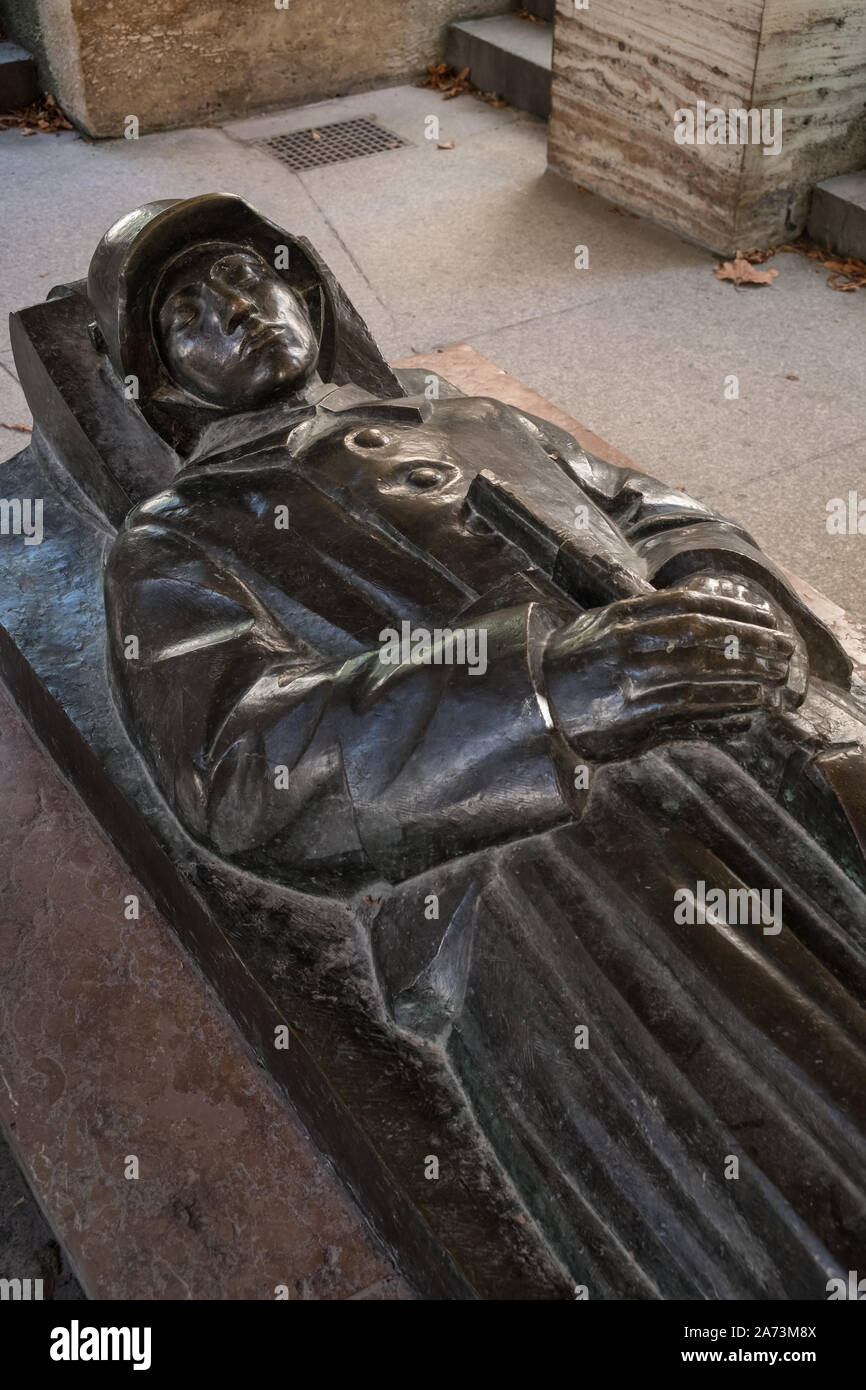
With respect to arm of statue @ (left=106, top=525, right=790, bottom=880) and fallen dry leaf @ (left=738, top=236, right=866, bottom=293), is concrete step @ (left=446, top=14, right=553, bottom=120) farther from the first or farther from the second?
arm of statue @ (left=106, top=525, right=790, bottom=880)

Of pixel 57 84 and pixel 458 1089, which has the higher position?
pixel 57 84

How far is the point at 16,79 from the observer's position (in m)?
7.54

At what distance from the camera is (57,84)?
7.43 meters

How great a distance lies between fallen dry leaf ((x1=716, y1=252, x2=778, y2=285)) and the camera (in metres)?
6.06

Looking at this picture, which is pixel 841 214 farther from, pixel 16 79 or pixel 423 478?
pixel 16 79

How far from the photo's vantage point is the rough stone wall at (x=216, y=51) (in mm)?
7059

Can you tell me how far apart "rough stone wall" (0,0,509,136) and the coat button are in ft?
16.7

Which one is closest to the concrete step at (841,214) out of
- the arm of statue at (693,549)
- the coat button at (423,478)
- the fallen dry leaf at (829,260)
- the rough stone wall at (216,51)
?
the fallen dry leaf at (829,260)

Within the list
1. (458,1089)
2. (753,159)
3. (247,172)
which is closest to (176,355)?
(458,1089)

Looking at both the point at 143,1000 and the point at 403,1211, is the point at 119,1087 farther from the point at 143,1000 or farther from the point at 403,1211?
the point at 403,1211

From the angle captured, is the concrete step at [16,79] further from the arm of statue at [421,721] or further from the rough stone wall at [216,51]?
the arm of statue at [421,721]

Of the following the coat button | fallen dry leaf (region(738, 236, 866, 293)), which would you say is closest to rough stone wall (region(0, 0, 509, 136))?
fallen dry leaf (region(738, 236, 866, 293))
